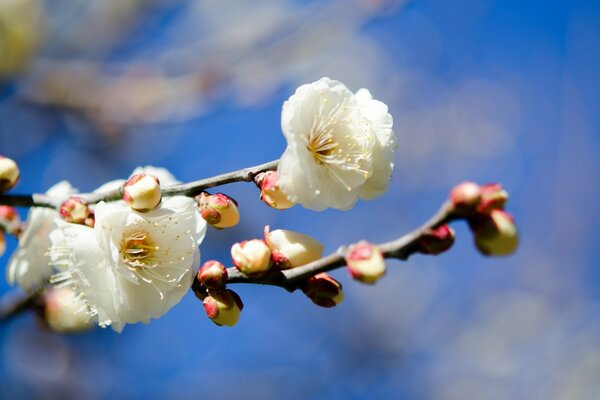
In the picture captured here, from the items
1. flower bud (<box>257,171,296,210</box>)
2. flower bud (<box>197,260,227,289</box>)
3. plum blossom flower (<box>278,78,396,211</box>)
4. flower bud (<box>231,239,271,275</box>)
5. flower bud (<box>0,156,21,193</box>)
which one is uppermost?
plum blossom flower (<box>278,78,396,211</box>)

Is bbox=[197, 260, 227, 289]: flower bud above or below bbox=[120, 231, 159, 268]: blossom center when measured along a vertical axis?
below

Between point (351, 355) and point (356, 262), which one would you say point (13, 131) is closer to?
point (351, 355)

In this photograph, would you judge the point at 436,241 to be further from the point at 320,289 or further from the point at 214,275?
the point at 214,275

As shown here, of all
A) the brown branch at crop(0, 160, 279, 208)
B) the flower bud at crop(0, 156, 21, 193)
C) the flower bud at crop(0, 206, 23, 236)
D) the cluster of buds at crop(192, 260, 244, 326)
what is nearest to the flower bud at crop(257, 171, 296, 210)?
the brown branch at crop(0, 160, 279, 208)

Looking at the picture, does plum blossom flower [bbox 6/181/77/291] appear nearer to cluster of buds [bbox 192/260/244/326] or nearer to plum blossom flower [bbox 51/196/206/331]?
plum blossom flower [bbox 51/196/206/331]

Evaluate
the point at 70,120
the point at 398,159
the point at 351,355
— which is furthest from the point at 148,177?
the point at 398,159

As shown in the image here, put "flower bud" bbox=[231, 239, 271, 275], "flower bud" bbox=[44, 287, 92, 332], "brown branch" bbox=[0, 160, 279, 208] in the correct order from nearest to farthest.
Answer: "flower bud" bbox=[231, 239, 271, 275] → "brown branch" bbox=[0, 160, 279, 208] → "flower bud" bbox=[44, 287, 92, 332]

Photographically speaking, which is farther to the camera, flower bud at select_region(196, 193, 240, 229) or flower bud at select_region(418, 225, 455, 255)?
flower bud at select_region(196, 193, 240, 229)
